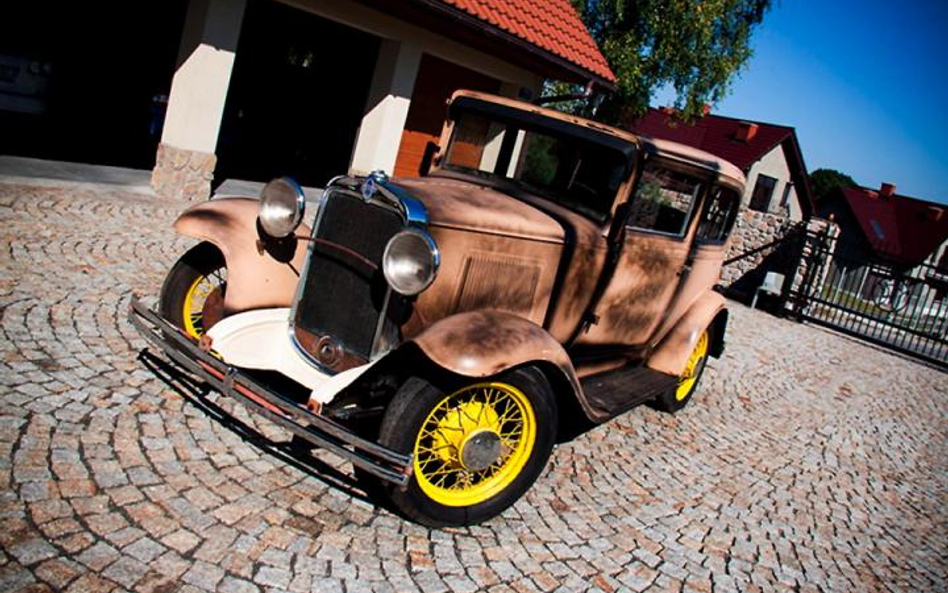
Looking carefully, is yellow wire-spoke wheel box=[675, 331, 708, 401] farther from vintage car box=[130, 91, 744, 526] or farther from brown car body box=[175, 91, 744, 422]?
vintage car box=[130, 91, 744, 526]

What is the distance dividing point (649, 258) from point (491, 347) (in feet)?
5.98

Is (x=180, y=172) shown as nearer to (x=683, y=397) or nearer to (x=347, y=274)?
(x=347, y=274)

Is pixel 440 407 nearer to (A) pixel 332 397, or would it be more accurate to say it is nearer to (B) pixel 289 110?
(A) pixel 332 397

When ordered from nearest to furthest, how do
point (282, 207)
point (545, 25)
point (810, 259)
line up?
point (282, 207) < point (545, 25) < point (810, 259)

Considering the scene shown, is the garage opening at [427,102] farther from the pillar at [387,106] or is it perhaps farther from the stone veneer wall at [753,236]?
the stone veneer wall at [753,236]

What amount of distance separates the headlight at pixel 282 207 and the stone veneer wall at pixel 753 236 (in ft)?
37.9

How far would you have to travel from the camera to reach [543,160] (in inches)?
154

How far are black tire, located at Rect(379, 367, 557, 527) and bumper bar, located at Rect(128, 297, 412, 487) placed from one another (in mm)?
125

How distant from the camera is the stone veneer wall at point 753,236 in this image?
13.0 m

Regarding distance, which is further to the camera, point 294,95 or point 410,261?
point 294,95

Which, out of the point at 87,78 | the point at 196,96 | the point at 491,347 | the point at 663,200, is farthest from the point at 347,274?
the point at 87,78

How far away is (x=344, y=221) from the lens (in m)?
3.16

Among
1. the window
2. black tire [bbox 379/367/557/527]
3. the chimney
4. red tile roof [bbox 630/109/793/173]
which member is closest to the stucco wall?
the window

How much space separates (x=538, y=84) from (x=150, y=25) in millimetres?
6607
